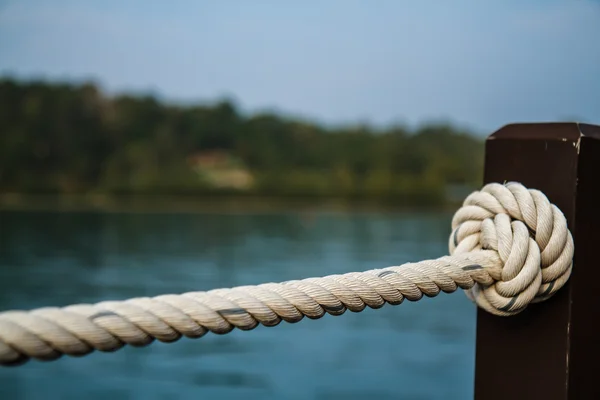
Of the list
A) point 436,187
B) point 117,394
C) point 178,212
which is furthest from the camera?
point 178,212

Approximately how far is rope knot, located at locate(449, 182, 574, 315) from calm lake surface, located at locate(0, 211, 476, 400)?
172 inches

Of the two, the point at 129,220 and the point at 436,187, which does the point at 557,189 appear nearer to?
the point at 436,187

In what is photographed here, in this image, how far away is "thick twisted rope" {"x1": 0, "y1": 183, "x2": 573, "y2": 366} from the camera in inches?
15.8

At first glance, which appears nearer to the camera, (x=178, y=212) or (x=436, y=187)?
(x=436, y=187)

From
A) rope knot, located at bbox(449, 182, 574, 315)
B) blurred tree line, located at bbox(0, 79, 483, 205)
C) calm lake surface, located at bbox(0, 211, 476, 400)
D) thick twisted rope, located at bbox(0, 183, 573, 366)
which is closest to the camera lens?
thick twisted rope, located at bbox(0, 183, 573, 366)

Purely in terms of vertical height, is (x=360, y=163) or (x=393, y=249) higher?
(x=360, y=163)

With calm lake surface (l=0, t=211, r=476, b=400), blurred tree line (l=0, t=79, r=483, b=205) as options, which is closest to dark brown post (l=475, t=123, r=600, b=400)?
calm lake surface (l=0, t=211, r=476, b=400)

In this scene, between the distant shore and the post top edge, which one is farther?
the distant shore

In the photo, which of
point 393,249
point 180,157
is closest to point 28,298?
point 393,249

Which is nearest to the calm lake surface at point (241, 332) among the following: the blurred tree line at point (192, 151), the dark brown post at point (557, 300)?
the dark brown post at point (557, 300)

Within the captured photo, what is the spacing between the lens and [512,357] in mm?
640

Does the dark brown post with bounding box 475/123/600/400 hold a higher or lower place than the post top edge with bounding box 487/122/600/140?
lower

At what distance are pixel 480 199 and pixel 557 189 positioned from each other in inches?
2.8

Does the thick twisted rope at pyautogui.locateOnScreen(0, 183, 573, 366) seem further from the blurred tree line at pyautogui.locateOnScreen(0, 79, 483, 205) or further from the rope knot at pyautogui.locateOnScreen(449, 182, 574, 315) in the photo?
the blurred tree line at pyautogui.locateOnScreen(0, 79, 483, 205)
